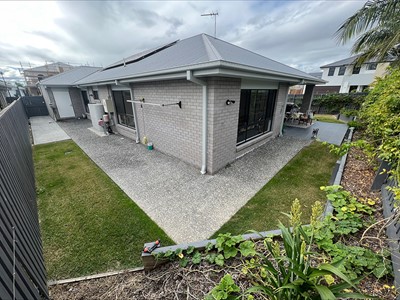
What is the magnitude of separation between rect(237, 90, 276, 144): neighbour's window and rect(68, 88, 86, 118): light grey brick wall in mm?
14290

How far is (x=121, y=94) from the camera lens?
8.15m

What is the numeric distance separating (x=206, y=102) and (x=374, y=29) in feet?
26.6

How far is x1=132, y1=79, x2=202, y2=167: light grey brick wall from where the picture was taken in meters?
4.77

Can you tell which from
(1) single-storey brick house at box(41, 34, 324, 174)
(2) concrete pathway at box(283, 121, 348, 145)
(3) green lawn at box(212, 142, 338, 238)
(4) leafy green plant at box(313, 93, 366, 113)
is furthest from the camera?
(4) leafy green plant at box(313, 93, 366, 113)

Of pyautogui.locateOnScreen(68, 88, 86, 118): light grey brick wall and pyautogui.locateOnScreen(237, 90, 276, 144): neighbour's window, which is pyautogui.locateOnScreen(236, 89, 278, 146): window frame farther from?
pyautogui.locateOnScreen(68, 88, 86, 118): light grey brick wall

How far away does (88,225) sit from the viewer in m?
3.16

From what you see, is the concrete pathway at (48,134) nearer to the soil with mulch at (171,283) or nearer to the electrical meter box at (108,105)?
the electrical meter box at (108,105)

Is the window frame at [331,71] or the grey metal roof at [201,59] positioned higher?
the window frame at [331,71]

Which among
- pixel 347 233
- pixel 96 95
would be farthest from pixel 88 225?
pixel 96 95

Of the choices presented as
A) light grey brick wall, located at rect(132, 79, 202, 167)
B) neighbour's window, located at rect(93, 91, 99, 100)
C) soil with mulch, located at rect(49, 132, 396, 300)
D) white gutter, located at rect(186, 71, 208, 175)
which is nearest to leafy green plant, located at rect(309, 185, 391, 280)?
soil with mulch, located at rect(49, 132, 396, 300)

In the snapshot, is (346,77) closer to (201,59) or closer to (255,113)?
(255,113)

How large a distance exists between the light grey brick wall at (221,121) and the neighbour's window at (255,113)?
0.73 m

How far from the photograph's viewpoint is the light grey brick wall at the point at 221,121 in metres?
4.25

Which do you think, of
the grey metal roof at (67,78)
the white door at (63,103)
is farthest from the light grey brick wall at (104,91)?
the white door at (63,103)
